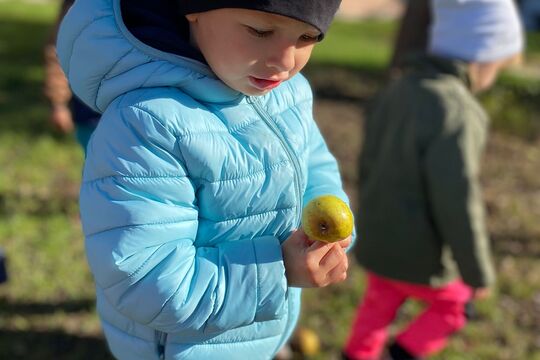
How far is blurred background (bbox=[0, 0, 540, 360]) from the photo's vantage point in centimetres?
385

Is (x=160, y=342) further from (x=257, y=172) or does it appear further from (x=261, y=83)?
(x=261, y=83)

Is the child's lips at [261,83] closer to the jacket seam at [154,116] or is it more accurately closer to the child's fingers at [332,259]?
the jacket seam at [154,116]

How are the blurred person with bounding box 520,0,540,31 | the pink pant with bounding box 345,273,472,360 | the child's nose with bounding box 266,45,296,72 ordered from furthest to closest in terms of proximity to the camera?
the blurred person with bounding box 520,0,540,31 < the pink pant with bounding box 345,273,472,360 < the child's nose with bounding box 266,45,296,72

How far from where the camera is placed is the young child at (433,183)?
302 cm

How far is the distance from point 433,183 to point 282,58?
1.52 m

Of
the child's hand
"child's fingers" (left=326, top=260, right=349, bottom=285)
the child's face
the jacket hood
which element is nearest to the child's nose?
the child's face

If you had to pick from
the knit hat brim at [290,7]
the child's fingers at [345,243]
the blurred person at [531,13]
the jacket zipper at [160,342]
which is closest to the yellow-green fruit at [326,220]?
the child's fingers at [345,243]

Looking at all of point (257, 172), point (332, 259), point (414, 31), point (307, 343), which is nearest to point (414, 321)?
point (307, 343)

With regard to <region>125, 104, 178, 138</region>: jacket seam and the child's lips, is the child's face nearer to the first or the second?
the child's lips

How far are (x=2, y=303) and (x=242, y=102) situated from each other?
2.53m

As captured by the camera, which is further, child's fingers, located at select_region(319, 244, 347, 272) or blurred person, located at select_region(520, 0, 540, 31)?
blurred person, located at select_region(520, 0, 540, 31)

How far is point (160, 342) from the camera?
198cm

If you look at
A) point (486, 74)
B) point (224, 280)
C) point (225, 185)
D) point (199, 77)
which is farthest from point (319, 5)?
point (486, 74)

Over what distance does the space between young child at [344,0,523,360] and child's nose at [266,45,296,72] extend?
1432mm
